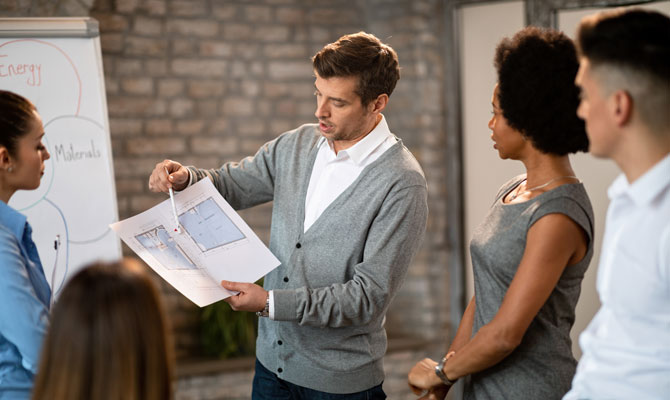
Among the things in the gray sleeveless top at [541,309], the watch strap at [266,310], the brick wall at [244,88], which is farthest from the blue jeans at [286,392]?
the brick wall at [244,88]

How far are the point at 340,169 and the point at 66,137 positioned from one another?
127 cm

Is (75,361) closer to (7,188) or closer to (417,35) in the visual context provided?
(7,188)

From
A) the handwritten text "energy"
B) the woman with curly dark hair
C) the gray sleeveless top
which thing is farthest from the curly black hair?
the handwritten text "energy"

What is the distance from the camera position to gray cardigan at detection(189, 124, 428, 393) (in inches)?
70.3

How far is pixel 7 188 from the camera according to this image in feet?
5.14

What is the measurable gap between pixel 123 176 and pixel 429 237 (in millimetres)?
1732

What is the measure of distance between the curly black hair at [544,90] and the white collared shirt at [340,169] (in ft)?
1.57

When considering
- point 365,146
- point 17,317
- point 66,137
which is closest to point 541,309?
point 365,146

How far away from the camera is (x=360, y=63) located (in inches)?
73.7

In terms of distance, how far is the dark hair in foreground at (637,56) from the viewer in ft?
3.65

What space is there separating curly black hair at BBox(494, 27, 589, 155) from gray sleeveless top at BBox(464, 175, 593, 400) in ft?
0.38

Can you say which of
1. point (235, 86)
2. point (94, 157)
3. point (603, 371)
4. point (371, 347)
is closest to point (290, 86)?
point (235, 86)

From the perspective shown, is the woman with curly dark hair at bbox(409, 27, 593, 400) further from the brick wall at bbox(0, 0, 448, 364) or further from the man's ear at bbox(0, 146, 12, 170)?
the brick wall at bbox(0, 0, 448, 364)

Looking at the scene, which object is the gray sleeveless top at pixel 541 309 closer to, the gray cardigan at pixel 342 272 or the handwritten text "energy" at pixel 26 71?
the gray cardigan at pixel 342 272
